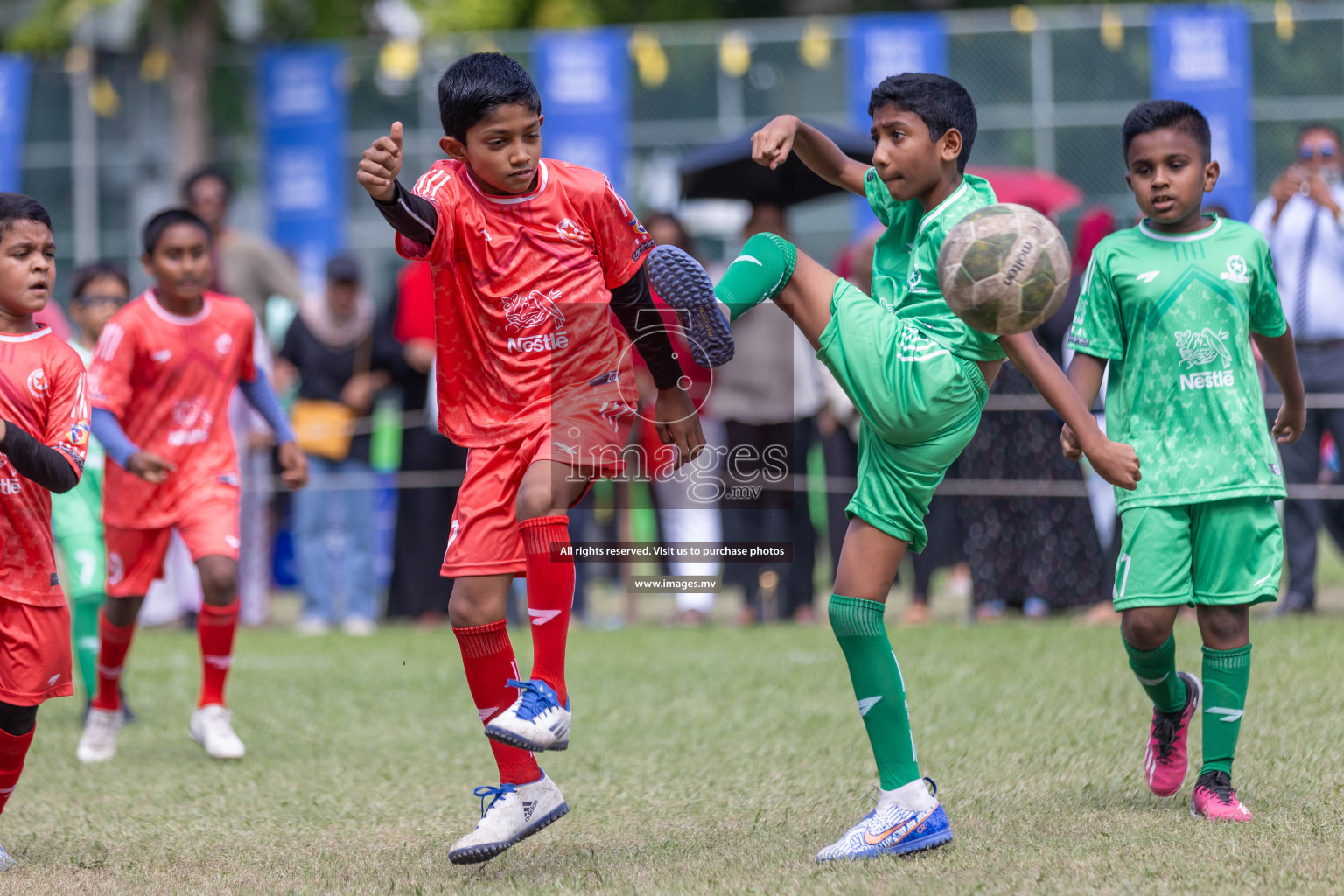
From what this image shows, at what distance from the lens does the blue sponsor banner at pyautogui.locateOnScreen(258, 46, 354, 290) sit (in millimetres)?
18391

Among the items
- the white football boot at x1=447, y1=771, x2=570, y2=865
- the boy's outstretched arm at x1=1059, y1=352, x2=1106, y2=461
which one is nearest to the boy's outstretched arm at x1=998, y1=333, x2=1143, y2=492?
the boy's outstretched arm at x1=1059, y1=352, x2=1106, y2=461

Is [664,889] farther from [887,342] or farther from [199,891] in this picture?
[887,342]

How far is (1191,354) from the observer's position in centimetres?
474

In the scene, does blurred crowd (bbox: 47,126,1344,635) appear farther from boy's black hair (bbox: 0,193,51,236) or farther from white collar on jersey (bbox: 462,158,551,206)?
boy's black hair (bbox: 0,193,51,236)

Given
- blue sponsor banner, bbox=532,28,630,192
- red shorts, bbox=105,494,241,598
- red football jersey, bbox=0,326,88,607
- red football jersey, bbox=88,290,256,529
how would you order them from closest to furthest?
red football jersey, bbox=0,326,88,607, red shorts, bbox=105,494,241,598, red football jersey, bbox=88,290,256,529, blue sponsor banner, bbox=532,28,630,192

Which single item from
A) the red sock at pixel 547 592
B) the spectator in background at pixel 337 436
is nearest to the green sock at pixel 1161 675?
the red sock at pixel 547 592

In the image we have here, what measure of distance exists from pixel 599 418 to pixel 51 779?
306cm

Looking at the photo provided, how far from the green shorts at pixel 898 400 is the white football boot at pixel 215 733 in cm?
329

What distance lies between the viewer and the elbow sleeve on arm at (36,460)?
4320 mm

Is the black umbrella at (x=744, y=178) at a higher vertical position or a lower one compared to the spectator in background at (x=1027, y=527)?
higher

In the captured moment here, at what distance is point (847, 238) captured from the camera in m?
17.5

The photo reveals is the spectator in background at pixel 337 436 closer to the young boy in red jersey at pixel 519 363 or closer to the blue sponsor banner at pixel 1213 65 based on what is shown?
the young boy in red jersey at pixel 519 363

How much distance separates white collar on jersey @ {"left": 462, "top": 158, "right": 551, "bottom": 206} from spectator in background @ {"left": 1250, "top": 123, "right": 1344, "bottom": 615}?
224 inches

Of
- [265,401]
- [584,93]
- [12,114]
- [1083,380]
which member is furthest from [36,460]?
[12,114]
